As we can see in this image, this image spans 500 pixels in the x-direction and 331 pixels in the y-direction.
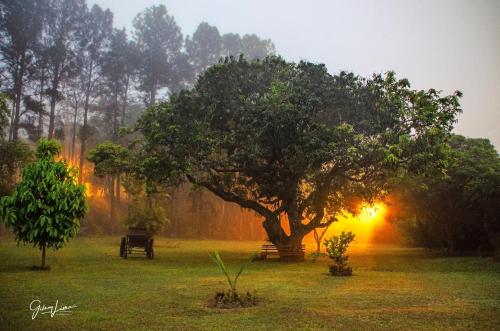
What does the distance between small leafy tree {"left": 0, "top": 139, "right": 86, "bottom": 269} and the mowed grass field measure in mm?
1706

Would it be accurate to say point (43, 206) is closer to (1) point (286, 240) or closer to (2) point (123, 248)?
(2) point (123, 248)

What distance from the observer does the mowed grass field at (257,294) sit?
33.7 feet

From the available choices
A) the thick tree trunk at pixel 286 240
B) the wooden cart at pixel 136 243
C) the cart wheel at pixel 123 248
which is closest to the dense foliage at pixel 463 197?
the thick tree trunk at pixel 286 240

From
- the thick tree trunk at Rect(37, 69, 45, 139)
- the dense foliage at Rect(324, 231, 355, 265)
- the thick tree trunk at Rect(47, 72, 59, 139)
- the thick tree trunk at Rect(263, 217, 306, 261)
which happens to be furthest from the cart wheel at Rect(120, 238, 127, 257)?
the thick tree trunk at Rect(37, 69, 45, 139)

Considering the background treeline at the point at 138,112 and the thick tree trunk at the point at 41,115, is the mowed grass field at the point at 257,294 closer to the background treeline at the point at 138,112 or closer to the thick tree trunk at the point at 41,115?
the background treeline at the point at 138,112

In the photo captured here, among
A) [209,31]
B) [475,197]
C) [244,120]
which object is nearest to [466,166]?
[475,197]

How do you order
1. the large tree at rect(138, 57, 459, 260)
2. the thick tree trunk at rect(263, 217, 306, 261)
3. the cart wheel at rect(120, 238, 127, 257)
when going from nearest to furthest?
1. the large tree at rect(138, 57, 459, 260)
2. the cart wheel at rect(120, 238, 127, 257)
3. the thick tree trunk at rect(263, 217, 306, 261)

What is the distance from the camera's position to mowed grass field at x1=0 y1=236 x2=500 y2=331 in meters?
10.3

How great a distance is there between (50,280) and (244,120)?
1456cm

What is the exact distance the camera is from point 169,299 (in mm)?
13336

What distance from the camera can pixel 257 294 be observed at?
14508 mm

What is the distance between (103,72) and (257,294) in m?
53.0

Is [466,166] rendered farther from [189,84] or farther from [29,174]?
[189,84]

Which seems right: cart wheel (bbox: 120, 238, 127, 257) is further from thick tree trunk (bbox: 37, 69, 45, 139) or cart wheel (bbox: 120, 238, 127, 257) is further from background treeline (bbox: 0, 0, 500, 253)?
thick tree trunk (bbox: 37, 69, 45, 139)
